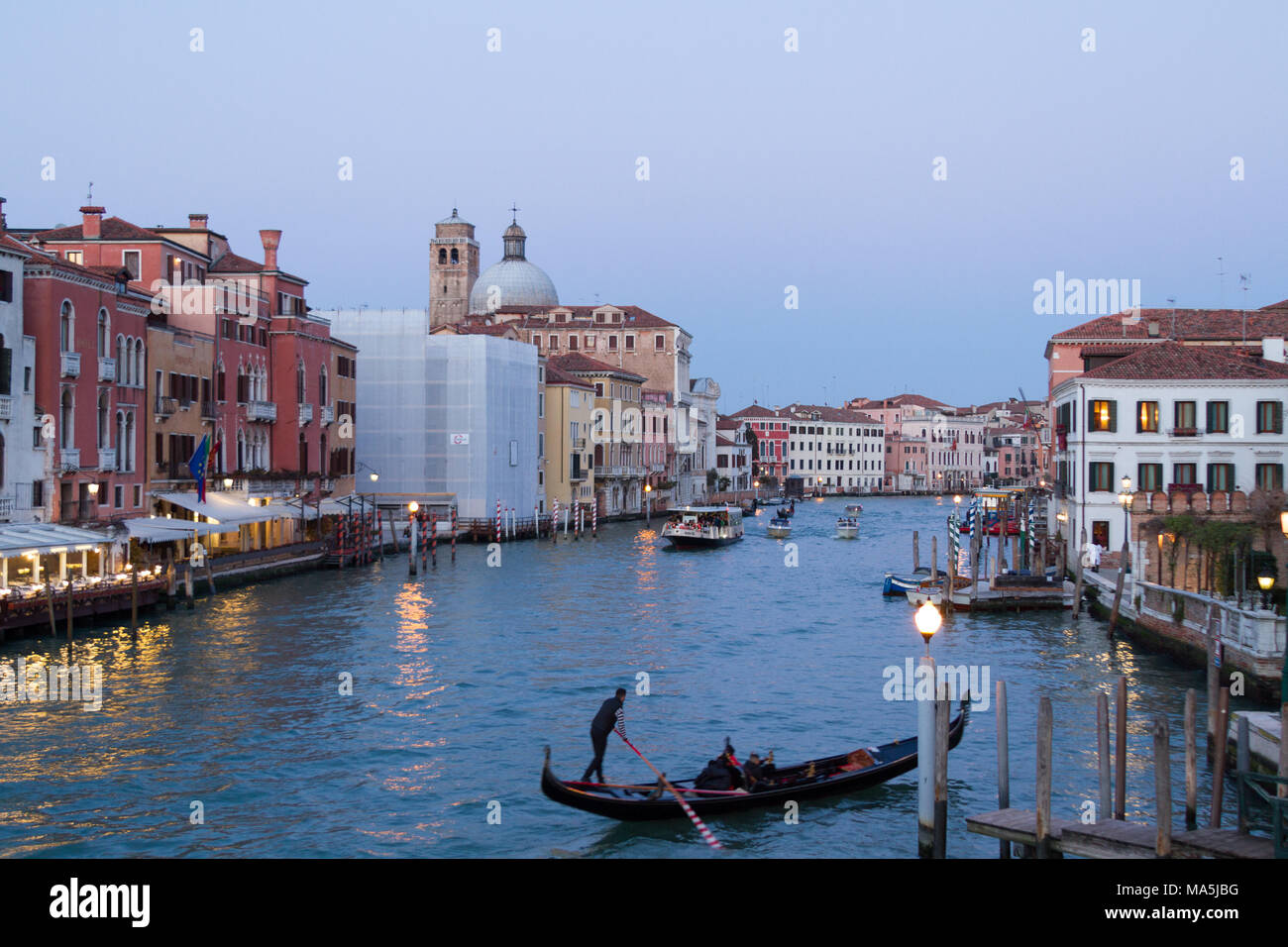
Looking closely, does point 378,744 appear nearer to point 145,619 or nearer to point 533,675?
point 533,675

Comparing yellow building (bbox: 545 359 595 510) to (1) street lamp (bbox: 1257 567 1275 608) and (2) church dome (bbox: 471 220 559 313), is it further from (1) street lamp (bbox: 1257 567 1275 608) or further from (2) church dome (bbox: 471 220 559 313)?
(1) street lamp (bbox: 1257 567 1275 608)

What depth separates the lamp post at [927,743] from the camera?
8.27 metres

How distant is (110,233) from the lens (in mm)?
29094

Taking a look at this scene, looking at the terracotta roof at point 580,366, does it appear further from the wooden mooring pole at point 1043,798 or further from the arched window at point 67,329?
the wooden mooring pole at point 1043,798

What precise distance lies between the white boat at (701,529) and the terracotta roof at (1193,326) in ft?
41.6

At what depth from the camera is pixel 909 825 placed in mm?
10516

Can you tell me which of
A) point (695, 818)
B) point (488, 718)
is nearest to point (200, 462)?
point (488, 718)

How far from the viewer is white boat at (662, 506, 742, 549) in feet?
137

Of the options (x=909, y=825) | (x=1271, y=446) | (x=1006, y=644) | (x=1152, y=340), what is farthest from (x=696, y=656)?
(x=1152, y=340)

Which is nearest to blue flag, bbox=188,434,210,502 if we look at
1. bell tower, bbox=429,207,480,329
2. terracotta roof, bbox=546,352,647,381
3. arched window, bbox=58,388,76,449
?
arched window, bbox=58,388,76,449

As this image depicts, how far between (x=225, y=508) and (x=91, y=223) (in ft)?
24.9

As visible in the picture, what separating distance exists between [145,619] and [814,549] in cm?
2567

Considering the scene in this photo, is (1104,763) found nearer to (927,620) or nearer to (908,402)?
(927,620)
